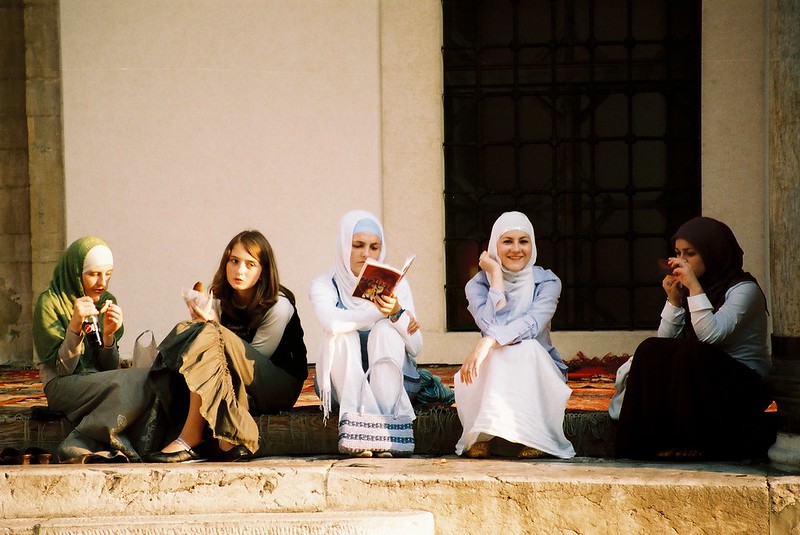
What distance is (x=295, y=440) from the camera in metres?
5.41

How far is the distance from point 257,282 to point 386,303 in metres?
0.81

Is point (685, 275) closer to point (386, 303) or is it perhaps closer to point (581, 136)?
point (386, 303)

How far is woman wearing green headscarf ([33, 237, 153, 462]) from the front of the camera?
5.09 metres

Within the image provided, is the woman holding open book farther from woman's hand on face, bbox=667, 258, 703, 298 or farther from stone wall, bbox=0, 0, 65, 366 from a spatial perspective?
stone wall, bbox=0, 0, 65, 366

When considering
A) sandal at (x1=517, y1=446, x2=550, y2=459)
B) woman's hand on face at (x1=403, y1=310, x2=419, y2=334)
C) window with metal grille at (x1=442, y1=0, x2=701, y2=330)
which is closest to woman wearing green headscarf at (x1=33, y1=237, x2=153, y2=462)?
woman's hand on face at (x1=403, y1=310, x2=419, y2=334)

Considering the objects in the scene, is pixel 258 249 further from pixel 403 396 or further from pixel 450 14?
pixel 450 14

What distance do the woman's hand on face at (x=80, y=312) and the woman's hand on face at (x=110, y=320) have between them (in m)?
0.08

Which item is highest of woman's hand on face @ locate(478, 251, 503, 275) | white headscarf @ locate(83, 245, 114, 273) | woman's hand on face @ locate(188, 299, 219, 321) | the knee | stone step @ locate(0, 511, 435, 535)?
white headscarf @ locate(83, 245, 114, 273)

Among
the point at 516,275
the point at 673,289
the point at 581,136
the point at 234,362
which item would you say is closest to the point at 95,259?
the point at 234,362

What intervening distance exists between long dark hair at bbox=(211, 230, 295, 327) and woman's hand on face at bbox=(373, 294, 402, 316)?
0.67 meters

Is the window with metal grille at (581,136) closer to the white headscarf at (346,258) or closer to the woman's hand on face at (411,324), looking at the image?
the white headscarf at (346,258)

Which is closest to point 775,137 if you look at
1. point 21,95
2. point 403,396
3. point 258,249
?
point 403,396

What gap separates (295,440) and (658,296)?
3785 mm

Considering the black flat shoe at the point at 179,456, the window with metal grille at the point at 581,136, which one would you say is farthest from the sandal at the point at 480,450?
the window with metal grille at the point at 581,136
